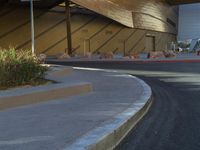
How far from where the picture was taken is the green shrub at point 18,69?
38.9 feet

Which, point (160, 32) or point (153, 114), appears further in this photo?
point (160, 32)

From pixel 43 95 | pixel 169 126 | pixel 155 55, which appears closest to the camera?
pixel 169 126

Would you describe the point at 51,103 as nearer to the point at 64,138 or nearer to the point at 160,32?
the point at 64,138

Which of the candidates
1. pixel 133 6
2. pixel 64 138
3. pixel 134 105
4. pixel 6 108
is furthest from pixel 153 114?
pixel 133 6

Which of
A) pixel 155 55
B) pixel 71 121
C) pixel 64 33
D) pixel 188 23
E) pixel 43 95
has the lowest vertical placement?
pixel 71 121

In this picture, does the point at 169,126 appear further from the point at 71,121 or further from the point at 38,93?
the point at 38,93

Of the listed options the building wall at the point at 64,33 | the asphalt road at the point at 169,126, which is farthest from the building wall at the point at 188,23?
the asphalt road at the point at 169,126

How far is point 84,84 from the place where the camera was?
12.9 metres

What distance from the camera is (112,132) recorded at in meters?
7.52

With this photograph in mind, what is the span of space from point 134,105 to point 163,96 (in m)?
3.67

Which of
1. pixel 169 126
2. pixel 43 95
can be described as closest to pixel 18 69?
pixel 43 95

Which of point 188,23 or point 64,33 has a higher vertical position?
point 188,23

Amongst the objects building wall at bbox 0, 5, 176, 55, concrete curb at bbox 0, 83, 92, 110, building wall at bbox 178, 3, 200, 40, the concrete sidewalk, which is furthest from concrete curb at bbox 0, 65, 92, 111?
building wall at bbox 178, 3, 200, 40

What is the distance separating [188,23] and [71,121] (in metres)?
86.5
